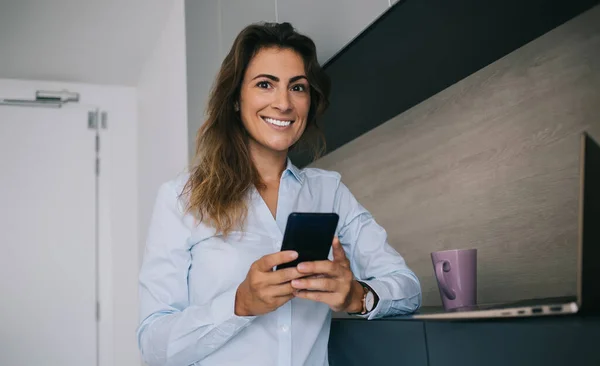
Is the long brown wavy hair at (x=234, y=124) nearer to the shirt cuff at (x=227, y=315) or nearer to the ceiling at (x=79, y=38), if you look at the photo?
the shirt cuff at (x=227, y=315)

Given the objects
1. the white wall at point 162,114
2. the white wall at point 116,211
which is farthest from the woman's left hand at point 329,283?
the white wall at point 116,211

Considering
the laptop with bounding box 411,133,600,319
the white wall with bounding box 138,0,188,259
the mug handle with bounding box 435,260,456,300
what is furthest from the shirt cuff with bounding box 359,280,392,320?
the white wall with bounding box 138,0,188,259

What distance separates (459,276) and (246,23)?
1070 millimetres

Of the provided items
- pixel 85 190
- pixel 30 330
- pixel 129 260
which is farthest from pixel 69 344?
pixel 85 190

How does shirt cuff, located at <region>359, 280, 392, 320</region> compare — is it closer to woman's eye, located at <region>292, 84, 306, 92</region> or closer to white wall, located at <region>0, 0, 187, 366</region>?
woman's eye, located at <region>292, 84, 306, 92</region>

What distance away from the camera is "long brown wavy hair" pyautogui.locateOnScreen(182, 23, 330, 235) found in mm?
1166

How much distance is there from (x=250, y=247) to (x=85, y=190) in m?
2.94

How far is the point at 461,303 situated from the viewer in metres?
1.10

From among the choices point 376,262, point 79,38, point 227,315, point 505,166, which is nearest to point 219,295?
point 227,315

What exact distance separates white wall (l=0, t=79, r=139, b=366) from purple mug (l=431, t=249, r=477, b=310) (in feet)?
9.69

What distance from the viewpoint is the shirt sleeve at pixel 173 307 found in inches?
38.5

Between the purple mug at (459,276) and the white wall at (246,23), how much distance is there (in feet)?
1.60

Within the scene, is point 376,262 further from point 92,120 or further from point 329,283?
point 92,120

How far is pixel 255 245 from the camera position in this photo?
1.11m
